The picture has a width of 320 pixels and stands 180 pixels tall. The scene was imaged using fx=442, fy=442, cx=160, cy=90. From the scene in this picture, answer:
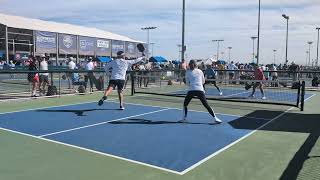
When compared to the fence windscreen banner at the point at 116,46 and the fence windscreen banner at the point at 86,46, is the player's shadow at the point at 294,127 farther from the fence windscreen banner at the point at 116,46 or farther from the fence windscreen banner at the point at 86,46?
the fence windscreen banner at the point at 116,46

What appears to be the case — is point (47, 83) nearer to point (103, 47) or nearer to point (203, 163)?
point (203, 163)

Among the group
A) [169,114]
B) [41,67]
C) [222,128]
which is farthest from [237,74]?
[222,128]

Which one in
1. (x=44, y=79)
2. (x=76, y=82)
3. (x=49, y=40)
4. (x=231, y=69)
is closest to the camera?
(x=44, y=79)

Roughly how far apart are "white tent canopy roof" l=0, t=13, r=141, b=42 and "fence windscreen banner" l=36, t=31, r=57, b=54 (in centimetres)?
133

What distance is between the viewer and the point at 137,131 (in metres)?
10.5

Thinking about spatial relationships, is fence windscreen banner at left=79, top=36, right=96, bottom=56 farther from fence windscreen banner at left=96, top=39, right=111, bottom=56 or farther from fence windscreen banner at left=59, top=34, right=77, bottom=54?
→ fence windscreen banner at left=59, top=34, right=77, bottom=54

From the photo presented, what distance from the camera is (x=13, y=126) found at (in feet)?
35.9

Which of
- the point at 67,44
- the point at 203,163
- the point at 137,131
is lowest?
the point at 203,163

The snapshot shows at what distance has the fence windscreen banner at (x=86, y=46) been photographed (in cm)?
7264

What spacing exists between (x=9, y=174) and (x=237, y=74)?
76.7 ft

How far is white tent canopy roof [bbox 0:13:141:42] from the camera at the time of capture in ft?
213

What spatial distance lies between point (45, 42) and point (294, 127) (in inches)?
2269

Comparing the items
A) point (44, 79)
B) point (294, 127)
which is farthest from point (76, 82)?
point (294, 127)

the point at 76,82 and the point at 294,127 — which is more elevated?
the point at 76,82
